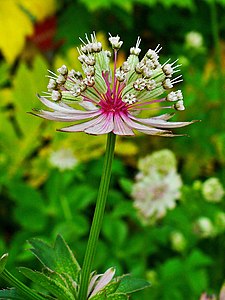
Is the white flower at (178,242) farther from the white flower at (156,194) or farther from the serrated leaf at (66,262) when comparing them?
the serrated leaf at (66,262)

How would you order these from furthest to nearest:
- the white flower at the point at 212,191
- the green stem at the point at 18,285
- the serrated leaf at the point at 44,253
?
the white flower at the point at 212,191 → the serrated leaf at the point at 44,253 → the green stem at the point at 18,285

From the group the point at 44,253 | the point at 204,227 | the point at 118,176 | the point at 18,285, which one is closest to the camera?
the point at 18,285

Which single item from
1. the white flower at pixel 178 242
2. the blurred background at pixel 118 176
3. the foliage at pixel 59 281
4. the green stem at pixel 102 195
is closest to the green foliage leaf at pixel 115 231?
the blurred background at pixel 118 176

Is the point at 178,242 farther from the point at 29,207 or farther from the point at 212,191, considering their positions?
the point at 29,207

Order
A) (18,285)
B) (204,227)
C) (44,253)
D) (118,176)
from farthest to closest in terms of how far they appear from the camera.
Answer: (118,176) < (204,227) < (44,253) < (18,285)

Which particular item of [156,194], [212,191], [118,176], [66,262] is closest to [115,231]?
[156,194]

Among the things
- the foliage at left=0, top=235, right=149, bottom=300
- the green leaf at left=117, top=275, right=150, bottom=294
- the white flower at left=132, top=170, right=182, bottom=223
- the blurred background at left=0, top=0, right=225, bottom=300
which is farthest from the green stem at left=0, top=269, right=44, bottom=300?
the white flower at left=132, top=170, right=182, bottom=223
